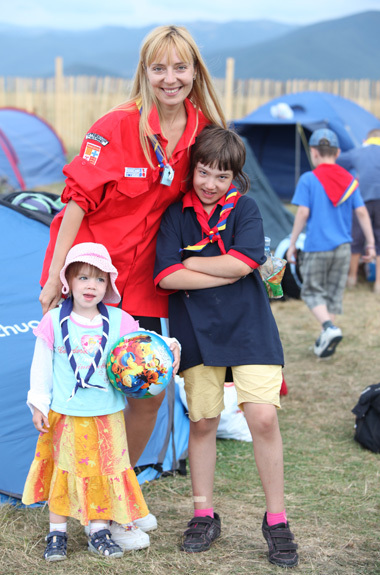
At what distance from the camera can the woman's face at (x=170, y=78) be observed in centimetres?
246

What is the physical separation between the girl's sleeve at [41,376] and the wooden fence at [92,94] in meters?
14.6

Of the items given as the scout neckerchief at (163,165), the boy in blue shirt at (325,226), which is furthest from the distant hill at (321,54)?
the scout neckerchief at (163,165)

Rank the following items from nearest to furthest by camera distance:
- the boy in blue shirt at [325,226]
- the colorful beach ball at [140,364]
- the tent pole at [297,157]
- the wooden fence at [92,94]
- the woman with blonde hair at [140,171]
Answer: the colorful beach ball at [140,364] → the woman with blonde hair at [140,171] → the boy in blue shirt at [325,226] → the tent pole at [297,157] → the wooden fence at [92,94]

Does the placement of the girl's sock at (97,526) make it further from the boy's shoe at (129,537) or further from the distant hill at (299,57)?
the distant hill at (299,57)

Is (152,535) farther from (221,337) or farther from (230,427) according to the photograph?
(230,427)

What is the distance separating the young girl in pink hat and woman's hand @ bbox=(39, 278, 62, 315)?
5 centimetres

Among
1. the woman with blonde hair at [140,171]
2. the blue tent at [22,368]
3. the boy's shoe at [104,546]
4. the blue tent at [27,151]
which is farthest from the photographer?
the blue tent at [27,151]

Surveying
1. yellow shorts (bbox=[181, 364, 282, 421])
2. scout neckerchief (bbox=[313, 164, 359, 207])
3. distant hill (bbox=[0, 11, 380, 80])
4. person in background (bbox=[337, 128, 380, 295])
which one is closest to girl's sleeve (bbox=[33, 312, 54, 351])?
yellow shorts (bbox=[181, 364, 282, 421])

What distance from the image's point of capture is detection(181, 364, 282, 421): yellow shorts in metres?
2.49

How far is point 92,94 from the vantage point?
56.1 ft

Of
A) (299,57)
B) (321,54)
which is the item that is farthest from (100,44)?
(299,57)

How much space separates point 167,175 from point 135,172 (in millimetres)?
120

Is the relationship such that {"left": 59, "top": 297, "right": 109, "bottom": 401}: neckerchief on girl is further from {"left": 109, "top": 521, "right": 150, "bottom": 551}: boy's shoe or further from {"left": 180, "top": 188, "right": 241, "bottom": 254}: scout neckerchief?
{"left": 109, "top": 521, "right": 150, "bottom": 551}: boy's shoe

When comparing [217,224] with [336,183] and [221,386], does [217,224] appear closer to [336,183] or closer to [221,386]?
[221,386]
